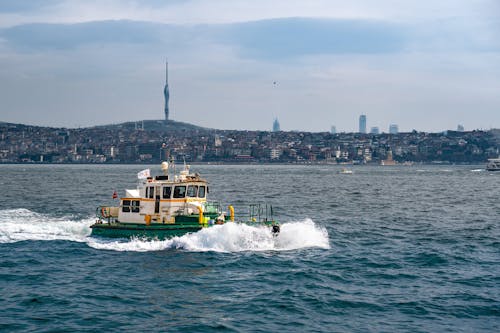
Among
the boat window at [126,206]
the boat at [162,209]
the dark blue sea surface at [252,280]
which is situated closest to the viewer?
the dark blue sea surface at [252,280]

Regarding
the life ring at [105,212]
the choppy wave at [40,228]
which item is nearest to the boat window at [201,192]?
the life ring at [105,212]

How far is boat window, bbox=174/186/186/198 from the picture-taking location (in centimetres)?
3516

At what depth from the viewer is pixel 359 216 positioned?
5225 centimetres

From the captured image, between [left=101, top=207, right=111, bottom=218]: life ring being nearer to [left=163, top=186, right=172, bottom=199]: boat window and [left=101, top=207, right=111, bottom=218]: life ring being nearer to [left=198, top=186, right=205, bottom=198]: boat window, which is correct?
[left=163, top=186, right=172, bottom=199]: boat window

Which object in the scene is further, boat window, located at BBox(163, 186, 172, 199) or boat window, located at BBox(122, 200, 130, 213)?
boat window, located at BBox(122, 200, 130, 213)

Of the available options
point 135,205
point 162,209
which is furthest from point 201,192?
point 135,205

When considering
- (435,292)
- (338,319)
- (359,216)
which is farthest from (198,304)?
(359,216)

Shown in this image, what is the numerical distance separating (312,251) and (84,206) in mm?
34649

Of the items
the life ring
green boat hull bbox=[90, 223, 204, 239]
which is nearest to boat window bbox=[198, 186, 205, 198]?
green boat hull bbox=[90, 223, 204, 239]

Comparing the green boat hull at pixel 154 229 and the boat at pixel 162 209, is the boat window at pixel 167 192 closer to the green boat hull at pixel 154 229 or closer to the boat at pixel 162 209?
the boat at pixel 162 209

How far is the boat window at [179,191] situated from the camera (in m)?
35.2

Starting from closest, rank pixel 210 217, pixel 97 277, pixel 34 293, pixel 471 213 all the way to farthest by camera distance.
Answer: pixel 34 293, pixel 97 277, pixel 210 217, pixel 471 213

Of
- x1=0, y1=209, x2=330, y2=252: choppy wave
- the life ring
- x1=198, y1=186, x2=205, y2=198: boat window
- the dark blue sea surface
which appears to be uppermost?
x1=198, y1=186, x2=205, y2=198: boat window

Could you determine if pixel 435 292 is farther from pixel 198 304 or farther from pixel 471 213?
pixel 471 213
